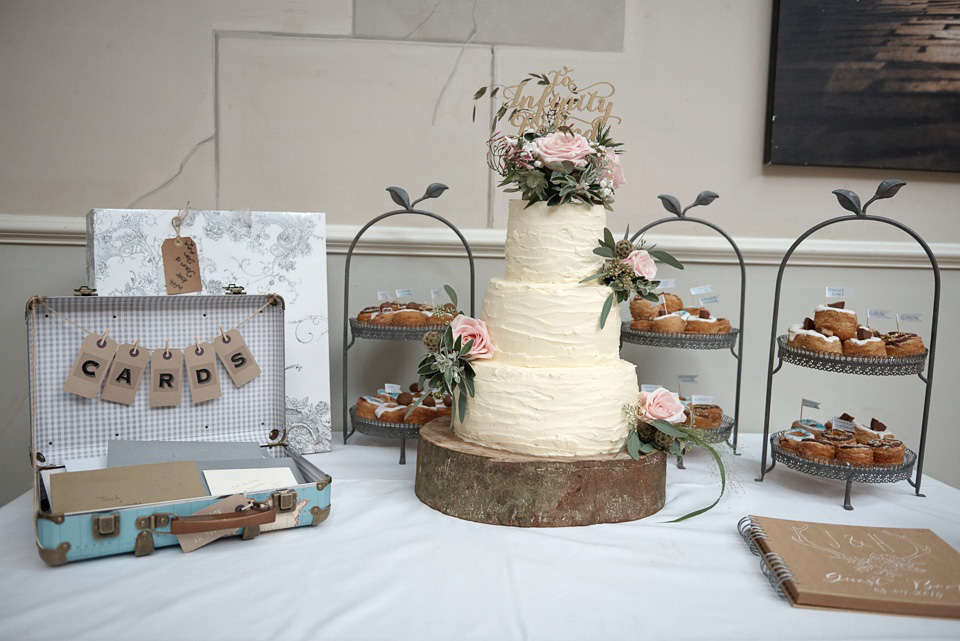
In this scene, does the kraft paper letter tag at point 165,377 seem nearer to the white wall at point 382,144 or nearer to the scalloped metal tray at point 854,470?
the white wall at point 382,144

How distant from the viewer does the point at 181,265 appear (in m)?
1.64

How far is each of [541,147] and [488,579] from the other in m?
0.85

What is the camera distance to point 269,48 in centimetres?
198

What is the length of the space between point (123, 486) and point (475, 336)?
0.73 metres

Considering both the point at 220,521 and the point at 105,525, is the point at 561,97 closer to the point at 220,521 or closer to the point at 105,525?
the point at 220,521

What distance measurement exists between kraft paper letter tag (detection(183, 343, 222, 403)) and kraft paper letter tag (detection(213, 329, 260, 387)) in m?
0.02

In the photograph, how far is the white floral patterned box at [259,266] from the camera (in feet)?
5.27

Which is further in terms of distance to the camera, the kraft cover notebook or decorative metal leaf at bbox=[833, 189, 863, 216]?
→ decorative metal leaf at bbox=[833, 189, 863, 216]

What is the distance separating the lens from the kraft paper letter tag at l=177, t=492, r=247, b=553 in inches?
47.0

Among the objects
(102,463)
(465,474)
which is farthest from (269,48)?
(465,474)

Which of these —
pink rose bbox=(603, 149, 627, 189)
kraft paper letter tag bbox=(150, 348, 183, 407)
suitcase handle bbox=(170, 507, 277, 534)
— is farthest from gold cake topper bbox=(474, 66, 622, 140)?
suitcase handle bbox=(170, 507, 277, 534)

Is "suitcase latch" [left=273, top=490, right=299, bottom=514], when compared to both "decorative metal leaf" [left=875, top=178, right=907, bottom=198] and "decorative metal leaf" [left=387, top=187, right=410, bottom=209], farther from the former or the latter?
"decorative metal leaf" [left=875, top=178, right=907, bottom=198]

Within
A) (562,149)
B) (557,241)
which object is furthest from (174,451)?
(562,149)

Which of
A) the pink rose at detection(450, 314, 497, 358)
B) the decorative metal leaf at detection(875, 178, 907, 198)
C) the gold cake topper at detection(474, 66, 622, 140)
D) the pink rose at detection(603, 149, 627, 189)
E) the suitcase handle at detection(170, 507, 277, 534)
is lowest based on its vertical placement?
the suitcase handle at detection(170, 507, 277, 534)
